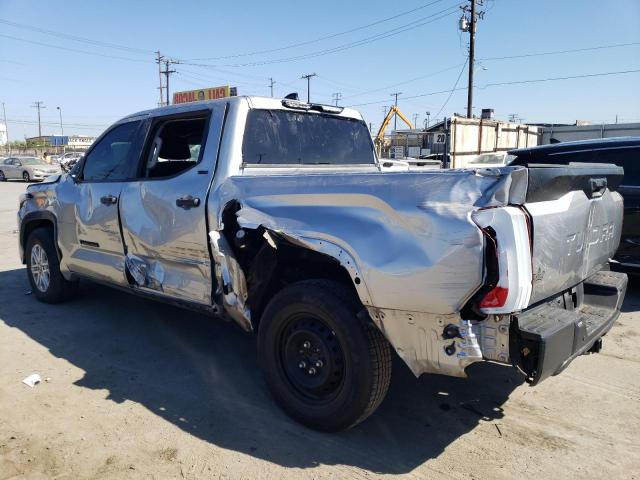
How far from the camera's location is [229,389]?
3.73 m

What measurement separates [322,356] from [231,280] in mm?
842

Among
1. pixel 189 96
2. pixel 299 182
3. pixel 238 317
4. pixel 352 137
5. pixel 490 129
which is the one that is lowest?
pixel 238 317

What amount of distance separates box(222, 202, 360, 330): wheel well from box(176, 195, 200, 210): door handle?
0.31 metres

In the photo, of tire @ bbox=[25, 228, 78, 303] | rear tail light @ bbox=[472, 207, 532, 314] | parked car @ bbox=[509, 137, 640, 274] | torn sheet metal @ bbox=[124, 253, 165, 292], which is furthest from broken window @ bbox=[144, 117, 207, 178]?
parked car @ bbox=[509, 137, 640, 274]

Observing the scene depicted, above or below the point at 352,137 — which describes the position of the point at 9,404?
below

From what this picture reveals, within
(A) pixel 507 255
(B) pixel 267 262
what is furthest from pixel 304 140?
A: (A) pixel 507 255

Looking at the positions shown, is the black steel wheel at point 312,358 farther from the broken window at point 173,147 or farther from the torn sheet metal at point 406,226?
the broken window at point 173,147

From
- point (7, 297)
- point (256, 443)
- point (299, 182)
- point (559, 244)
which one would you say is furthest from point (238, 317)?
point (7, 297)

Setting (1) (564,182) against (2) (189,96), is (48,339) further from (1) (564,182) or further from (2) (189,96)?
(2) (189,96)

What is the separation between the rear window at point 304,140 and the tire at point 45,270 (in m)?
3.01

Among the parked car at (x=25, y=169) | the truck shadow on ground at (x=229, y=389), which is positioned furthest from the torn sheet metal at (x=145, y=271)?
the parked car at (x=25, y=169)

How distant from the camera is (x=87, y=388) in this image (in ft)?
12.4

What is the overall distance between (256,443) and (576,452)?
183 cm

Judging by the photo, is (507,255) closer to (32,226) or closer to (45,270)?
(45,270)
